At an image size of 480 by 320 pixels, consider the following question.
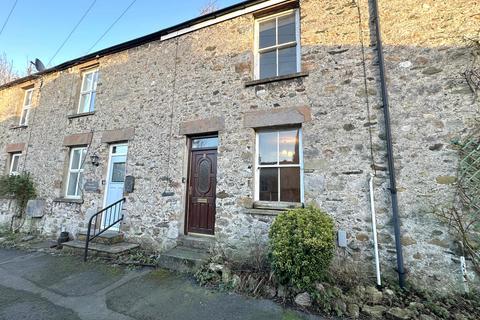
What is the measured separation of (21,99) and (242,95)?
1015 centimetres

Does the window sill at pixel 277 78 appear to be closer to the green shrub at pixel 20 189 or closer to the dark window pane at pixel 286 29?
the dark window pane at pixel 286 29

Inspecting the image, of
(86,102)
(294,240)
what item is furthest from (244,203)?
(86,102)

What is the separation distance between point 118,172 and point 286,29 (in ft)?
18.7

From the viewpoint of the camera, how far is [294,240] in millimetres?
3428

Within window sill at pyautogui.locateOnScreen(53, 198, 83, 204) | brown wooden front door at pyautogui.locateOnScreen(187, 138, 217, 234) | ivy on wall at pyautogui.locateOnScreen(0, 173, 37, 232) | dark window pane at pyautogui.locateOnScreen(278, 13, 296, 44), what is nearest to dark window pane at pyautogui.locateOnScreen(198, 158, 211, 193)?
brown wooden front door at pyautogui.locateOnScreen(187, 138, 217, 234)

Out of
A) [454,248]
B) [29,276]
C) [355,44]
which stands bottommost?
[29,276]

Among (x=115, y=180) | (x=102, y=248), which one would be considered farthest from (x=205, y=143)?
(x=102, y=248)

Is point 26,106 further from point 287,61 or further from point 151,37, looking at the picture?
point 287,61

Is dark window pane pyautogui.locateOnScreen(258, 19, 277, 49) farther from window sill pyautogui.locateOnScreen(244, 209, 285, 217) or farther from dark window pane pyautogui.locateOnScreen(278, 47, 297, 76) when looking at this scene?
window sill pyautogui.locateOnScreen(244, 209, 285, 217)

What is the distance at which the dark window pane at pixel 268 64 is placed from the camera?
5241 millimetres

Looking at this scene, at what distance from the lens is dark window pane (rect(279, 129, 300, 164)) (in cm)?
469

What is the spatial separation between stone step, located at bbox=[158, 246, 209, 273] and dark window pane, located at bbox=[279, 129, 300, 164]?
2456mm

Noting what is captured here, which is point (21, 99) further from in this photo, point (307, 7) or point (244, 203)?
point (307, 7)

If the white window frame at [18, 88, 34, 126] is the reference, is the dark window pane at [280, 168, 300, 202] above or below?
below
